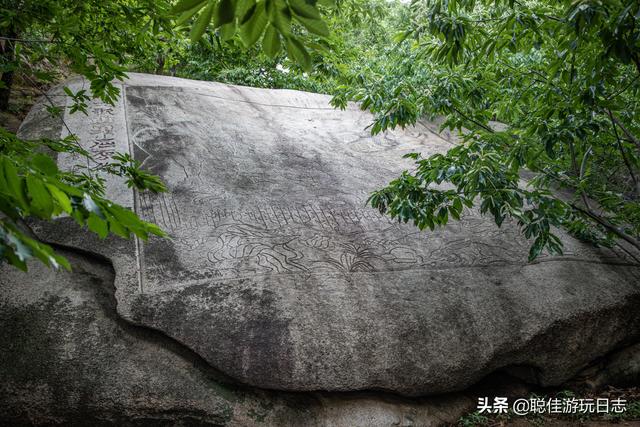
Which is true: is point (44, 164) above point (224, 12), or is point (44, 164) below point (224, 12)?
below

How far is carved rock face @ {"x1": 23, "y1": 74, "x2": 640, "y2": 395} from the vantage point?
343cm

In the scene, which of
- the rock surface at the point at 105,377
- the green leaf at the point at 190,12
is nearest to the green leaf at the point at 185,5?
the green leaf at the point at 190,12

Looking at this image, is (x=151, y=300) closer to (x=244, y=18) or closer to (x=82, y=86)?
(x=244, y=18)

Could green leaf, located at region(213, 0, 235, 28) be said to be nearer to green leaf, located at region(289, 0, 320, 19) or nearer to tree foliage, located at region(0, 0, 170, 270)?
green leaf, located at region(289, 0, 320, 19)

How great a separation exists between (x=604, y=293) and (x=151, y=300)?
3.80m

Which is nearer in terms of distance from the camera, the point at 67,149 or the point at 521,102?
the point at 67,149

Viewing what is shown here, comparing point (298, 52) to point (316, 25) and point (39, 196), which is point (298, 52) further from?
point (39, 196)

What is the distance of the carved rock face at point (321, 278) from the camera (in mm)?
3430

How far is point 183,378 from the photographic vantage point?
3293mm

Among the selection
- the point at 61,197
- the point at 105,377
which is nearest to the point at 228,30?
the point at 61,197

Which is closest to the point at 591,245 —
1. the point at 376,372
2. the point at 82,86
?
the point at 376,372

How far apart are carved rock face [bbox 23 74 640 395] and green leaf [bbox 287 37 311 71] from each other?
2.47m

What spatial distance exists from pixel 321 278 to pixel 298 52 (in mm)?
2756

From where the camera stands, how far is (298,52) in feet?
4.20
